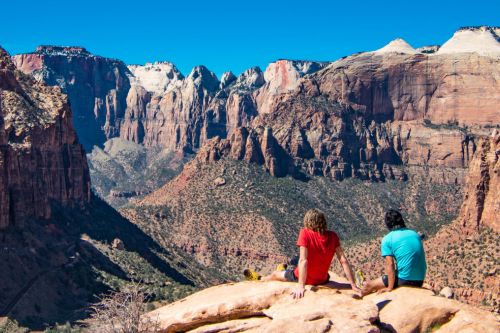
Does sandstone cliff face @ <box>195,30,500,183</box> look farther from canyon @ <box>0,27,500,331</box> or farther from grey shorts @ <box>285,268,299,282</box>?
grey shorts @ <box>285,268,299,282</box>

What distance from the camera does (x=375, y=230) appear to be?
143 meters

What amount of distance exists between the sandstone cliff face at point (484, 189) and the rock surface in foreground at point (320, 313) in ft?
226

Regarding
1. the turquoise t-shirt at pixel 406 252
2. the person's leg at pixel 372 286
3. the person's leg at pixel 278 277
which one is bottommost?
the person's leg at pixel 372 286

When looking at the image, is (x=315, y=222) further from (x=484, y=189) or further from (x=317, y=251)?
(x=484, y=189)

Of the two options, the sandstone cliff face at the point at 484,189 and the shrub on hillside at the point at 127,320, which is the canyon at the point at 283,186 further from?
the shrub on hillside at the point at 127,320

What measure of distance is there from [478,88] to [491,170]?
98537mm

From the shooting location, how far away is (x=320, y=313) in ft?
64.1

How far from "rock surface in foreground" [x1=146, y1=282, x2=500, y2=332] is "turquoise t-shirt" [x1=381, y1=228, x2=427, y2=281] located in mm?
566

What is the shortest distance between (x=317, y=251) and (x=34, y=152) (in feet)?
240

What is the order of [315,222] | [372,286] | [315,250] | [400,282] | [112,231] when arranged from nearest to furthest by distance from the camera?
[315,222]
[315,250]
[400,282]
[372,286]
[112,231]

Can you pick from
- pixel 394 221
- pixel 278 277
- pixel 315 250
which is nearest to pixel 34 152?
pixel 278 277

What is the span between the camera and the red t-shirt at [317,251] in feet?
70.1

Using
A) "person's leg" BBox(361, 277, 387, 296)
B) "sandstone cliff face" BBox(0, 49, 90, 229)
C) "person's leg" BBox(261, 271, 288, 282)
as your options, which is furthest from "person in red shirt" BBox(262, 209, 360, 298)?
"sandstone cliff face" BBox(0, 49, 90, 229)

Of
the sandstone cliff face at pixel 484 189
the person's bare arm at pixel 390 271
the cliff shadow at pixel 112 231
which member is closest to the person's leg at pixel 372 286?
the person's bare arm at pixel 390 271
